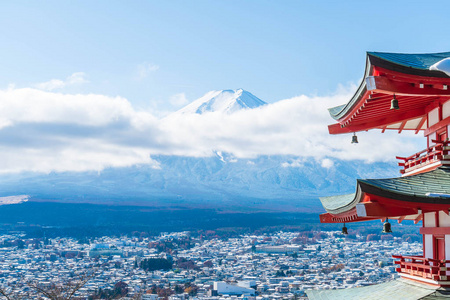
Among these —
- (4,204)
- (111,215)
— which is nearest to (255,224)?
(111,215)

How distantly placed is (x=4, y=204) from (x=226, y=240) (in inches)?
2287

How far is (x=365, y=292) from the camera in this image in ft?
34.9

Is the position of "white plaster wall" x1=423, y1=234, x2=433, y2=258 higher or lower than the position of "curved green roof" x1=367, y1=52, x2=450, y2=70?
lower

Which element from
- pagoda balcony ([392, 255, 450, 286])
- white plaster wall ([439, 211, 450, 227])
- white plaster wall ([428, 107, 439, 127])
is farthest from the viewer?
white plaster wall ([428, 107, 439, 127])

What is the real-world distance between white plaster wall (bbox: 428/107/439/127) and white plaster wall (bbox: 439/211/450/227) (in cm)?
149

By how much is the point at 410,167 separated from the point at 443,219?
1099 mm

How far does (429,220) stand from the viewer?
31.6 ft

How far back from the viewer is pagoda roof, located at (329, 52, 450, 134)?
7719 millimetres

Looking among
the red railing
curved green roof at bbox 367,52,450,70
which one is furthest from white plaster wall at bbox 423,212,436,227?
curved green roof at bbox 367,52,450,70

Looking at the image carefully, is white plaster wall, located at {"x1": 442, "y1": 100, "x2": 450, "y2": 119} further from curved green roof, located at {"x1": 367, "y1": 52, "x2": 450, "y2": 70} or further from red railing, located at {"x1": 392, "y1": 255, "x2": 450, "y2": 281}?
red railing, located at {"x1": 392, "y1": 255, "x2": 450, "y2": 281}

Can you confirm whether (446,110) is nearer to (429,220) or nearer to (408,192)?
(429,220)

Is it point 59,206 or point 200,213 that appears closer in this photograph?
point 200,213

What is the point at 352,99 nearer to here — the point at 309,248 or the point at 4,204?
the point at 309,248

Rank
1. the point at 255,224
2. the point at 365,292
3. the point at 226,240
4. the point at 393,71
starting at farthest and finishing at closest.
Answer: the point at 255,224 < the point at 226,240 < the point at 365,292 < the point at 393,71
